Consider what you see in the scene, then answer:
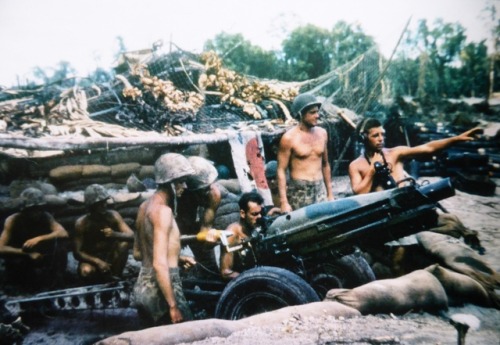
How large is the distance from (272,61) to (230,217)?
9.57 meters

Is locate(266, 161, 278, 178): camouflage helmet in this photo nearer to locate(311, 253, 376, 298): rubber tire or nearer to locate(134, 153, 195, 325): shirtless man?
locate(311, 253, 376, 298): rubber tire

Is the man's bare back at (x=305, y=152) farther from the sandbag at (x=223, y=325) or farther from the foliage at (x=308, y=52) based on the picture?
the foliage at (x=308, y=52)

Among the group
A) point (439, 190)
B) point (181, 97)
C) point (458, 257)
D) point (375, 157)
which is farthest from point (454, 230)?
point (181, 97)

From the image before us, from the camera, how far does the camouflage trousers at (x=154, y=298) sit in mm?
2703

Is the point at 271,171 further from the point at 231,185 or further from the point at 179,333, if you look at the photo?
the point at 179,333

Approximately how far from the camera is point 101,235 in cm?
376

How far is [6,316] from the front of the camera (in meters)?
3.14

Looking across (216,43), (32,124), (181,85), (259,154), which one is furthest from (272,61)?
(32,124)

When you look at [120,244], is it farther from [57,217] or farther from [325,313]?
[325,313]

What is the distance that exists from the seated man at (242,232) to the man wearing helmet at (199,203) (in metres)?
0.48

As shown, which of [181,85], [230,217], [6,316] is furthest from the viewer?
[181,85]

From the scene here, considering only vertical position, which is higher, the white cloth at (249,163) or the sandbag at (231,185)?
the white cloth at (249,163)

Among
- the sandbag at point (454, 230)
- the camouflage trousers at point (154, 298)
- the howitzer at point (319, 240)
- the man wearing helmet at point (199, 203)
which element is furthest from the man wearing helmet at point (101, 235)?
the sandbag at point (454, 230)

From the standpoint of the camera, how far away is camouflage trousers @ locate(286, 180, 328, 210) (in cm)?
386
